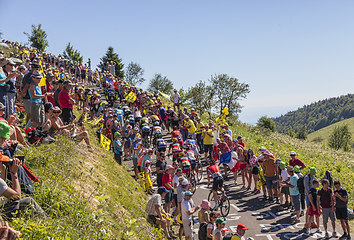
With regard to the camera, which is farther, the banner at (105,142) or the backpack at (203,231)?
the banner at (105,142)

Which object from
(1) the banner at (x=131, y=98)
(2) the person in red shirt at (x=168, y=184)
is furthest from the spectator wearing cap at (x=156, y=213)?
(1) the banner at (x=131, y=98)

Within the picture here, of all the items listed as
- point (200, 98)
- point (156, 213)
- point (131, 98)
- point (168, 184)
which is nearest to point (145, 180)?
point (168, 184)

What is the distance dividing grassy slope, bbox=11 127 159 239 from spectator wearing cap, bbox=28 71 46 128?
3.61 feet

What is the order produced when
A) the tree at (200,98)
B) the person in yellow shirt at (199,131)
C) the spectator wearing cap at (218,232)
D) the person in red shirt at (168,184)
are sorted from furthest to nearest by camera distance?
the tree at (200,98)
the person in yellow shirt at (199,131)
the person in red shirt at (168,184)
the spectator wearing cap at (218,232)

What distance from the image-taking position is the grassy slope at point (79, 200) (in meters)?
5.46

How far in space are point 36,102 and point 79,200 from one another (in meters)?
4.32

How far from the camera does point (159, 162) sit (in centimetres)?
1160

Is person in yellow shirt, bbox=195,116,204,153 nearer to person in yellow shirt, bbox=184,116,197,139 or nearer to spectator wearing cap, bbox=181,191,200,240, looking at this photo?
person in yellow shirt, bbox=184,116,197,139

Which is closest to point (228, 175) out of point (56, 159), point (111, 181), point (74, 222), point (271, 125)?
point (111, 181)

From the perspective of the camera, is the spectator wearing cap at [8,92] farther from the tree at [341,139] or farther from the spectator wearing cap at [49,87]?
the tree at [341,139]

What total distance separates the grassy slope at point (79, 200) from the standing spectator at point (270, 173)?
5.84 meters

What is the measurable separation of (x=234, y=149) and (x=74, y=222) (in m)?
11.5

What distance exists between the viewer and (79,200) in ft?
22.7

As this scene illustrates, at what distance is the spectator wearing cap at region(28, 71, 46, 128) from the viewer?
→ 9367 mm
